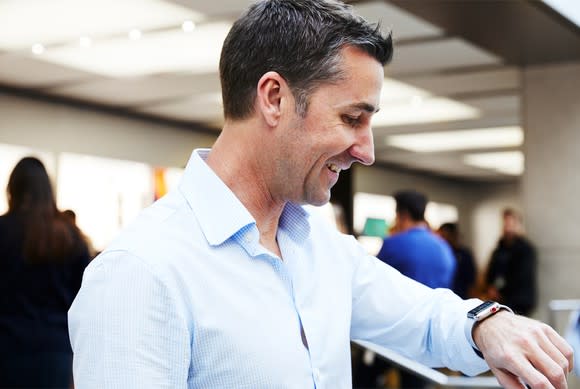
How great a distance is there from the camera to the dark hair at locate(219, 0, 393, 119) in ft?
4.54

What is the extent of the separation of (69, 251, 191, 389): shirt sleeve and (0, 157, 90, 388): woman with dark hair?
3.08 m

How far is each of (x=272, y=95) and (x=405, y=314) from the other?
43 cm

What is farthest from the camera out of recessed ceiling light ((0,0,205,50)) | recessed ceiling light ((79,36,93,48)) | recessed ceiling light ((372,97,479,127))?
recessed ceiling light ((372,97,479,127))

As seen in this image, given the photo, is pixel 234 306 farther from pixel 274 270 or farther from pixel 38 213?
pixel 38 213

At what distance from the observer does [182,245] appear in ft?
4.24

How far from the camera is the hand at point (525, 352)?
48.2 inches

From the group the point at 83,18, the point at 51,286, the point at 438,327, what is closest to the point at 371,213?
the point at 83,18

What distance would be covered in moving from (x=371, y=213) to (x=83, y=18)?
1070 centimetres

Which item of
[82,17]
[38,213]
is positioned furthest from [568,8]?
[38,213]

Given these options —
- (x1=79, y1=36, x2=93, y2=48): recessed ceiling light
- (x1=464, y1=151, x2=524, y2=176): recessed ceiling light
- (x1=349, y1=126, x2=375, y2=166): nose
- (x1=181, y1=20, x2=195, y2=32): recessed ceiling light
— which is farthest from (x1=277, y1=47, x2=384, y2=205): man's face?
(x1=464, y1=151, x2=524, y2=176): recessed ceiling light

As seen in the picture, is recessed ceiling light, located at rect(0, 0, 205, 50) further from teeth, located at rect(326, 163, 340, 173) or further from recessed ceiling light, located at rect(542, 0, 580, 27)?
teeth, located at rect(326, 163, 340, 173)

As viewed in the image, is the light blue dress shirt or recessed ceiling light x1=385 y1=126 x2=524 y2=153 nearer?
the light blue dress shirt

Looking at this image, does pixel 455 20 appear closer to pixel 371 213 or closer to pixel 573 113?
pixel 573 113

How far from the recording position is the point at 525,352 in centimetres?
125
